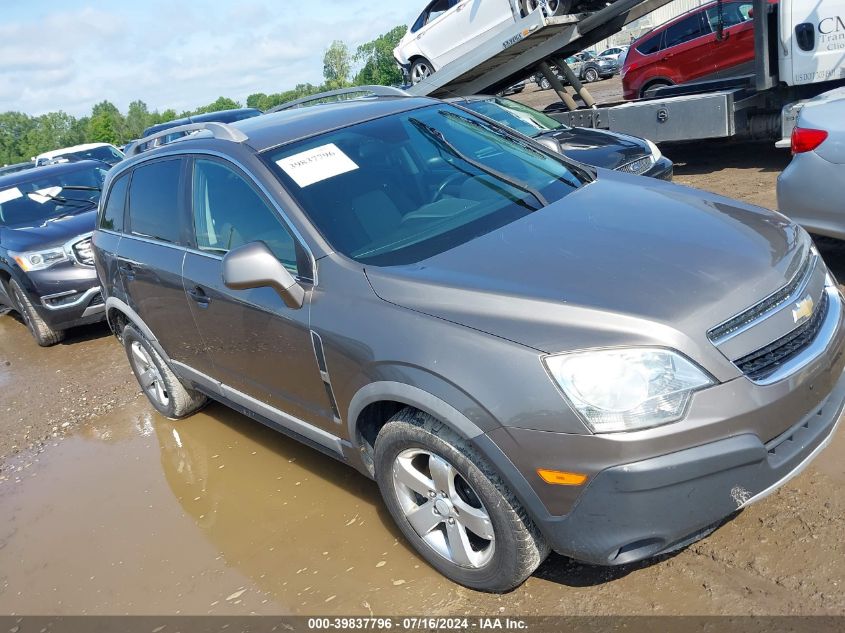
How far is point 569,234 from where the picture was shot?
296 cm

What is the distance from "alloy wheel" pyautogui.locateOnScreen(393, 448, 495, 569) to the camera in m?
2.72

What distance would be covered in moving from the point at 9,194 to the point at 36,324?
1945 millimetres

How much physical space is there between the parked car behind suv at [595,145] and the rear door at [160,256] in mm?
2873

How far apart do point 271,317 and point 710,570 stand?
2076 mm

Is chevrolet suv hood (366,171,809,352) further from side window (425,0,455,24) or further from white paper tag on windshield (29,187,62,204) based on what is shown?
side window (425,0,455,24)

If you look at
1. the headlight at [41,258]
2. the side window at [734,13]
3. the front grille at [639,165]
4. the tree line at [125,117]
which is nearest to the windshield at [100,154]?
the headlight at [41,258]

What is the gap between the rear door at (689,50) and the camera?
42.5 ft

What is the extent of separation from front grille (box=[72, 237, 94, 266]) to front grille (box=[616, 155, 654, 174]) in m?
5.17

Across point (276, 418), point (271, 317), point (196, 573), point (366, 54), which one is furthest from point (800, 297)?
point (366, 54)

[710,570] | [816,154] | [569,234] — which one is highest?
[569,234]

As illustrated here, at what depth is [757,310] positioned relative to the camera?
250 cm

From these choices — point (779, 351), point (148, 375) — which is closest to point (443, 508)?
point (779, 351)

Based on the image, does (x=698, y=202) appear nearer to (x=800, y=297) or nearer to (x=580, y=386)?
(x=800, y=297)

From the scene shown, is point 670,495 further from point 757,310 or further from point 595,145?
point 595,145
